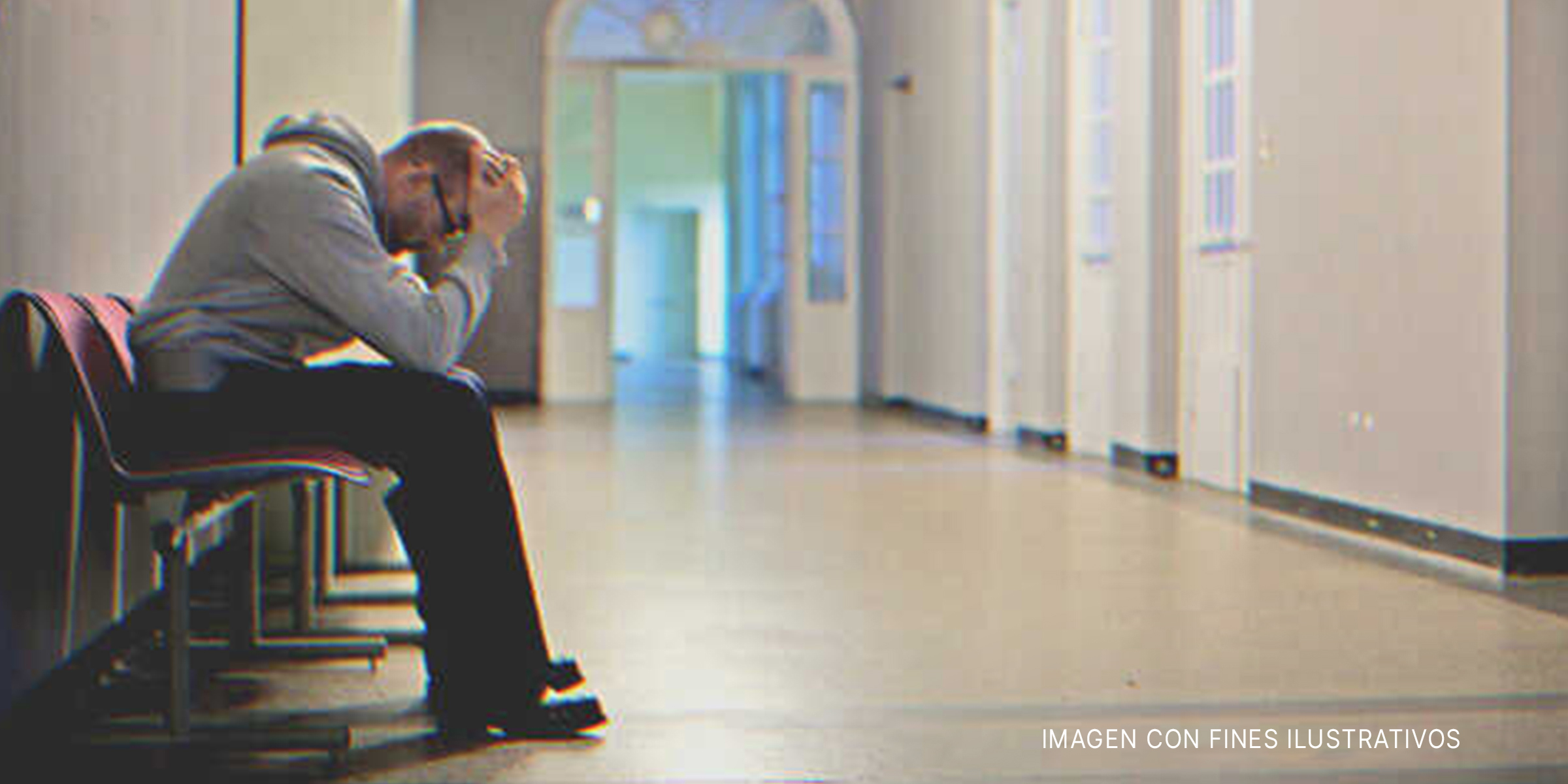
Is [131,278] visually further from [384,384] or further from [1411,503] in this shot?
[1411,503]

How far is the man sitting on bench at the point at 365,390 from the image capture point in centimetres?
227

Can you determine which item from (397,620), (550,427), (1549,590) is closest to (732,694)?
(397,620)

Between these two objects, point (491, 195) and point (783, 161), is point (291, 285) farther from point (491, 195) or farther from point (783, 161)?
point (783, 161)

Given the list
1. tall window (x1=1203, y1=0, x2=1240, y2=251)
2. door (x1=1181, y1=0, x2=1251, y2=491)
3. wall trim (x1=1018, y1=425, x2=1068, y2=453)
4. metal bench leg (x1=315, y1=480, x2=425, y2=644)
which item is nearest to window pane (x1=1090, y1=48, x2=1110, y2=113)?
door (x1=1181, y1=0, x2=1251, y2=491)

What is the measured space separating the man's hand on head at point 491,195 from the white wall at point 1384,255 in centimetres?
260

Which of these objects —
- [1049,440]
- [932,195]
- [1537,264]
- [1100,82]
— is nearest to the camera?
[1537,264]

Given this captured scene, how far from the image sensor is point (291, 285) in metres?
2.33

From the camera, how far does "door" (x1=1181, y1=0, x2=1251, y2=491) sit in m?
6.02

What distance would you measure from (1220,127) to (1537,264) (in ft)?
7.89

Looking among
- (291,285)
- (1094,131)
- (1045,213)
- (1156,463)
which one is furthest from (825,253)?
(291,285)

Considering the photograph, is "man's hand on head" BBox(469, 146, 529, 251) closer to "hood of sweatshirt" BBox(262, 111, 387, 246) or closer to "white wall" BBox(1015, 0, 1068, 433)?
"hood of sweatshirt" BBox(262, 111, 387, 246)

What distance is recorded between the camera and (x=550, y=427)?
9219mm

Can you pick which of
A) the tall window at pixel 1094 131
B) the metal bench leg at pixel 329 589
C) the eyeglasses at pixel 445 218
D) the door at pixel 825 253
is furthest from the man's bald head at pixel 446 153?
the door at pixel 825 253

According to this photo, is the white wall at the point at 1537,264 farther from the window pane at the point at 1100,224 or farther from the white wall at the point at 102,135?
the window pane at the point at 1100,224
